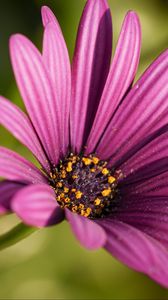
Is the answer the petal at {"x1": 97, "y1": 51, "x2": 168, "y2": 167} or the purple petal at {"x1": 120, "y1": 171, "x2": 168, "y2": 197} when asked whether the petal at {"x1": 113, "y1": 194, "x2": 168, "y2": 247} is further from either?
the petal at {"x1": 97, "y1": 51, "x2": 168, "y2": 167}

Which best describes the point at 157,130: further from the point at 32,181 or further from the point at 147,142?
the point at 32,181

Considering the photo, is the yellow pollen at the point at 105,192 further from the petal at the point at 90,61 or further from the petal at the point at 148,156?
the petal at the point at 90,61

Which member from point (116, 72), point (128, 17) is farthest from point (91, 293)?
point (128, 17)

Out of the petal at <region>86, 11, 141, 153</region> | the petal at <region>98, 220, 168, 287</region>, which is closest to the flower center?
the petal at <region>86, 11, 141, 153</region>

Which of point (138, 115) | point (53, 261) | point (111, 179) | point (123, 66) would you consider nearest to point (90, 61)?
point (123, 66)

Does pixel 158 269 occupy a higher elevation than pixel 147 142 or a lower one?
lower
